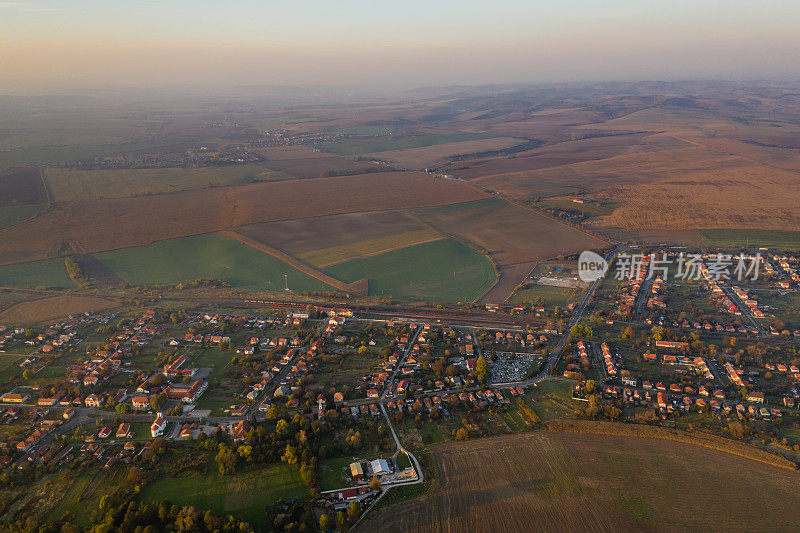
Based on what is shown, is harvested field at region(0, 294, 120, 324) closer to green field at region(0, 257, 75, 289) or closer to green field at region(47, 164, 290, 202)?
green field at region(0, 257, 75, 289)

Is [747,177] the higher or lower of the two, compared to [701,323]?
higher

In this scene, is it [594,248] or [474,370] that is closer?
[474,370]

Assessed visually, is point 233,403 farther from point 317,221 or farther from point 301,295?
point 317,221

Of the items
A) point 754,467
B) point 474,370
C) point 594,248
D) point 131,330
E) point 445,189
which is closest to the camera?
point 754,467

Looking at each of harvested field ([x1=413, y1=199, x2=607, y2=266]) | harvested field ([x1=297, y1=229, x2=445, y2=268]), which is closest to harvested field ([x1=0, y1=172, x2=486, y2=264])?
harvested field ([x1=413, y1=199, x2=607, y2=266])

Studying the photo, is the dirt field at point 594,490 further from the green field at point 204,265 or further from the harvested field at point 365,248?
the harvested field at point 365,248

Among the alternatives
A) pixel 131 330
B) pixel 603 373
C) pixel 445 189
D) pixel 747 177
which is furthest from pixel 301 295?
pixel 747 177

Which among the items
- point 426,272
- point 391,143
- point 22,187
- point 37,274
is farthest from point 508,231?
point 391,143

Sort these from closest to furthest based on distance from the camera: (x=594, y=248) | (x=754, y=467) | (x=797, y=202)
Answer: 1. (x=754, y=467)
2. (x=594, y=248)
3. (x=797, y=202)
